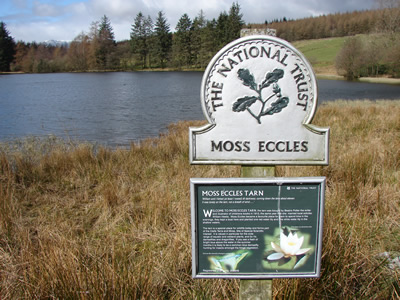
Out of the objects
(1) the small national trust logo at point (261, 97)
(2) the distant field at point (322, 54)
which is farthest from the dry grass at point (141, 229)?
(2) the distant field at point (322, 54)

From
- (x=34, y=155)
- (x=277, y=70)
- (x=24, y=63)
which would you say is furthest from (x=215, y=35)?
(x=277, y=70)

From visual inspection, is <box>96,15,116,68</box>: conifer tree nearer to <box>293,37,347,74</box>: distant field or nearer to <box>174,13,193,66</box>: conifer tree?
<box>174,13,193,66</box>: conifer tree

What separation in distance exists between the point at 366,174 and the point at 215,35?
2877 inches

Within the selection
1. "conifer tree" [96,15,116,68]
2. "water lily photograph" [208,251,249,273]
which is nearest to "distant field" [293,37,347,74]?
"conifer tree" [96,15,116,68]

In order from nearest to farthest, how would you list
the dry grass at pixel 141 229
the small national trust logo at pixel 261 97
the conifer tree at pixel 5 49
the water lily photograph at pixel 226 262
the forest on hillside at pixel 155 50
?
the small national trust logo at pixel 261 97, the water lily photograph at pixel 226 262, the dry grass at pixel 141 229, the forest on hillside at pixel 155 50, the conifer tree at pixel 5 49

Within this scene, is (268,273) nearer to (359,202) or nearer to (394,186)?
(359,202)

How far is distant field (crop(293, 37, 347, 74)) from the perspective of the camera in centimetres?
6369

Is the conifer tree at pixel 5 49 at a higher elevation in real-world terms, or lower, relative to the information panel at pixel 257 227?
higher

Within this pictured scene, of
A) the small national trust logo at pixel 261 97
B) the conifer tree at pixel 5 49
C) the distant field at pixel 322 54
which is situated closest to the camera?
the small national trust logo at pixel 261 97

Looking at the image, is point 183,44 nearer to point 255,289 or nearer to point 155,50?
point 155,50

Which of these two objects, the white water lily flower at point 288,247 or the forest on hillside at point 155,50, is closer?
the white water lily flower at point 288,247

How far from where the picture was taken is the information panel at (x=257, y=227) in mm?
1814

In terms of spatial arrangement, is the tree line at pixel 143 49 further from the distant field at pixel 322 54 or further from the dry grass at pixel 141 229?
the dry grass at pixel 141 229

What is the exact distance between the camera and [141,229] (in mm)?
3326
